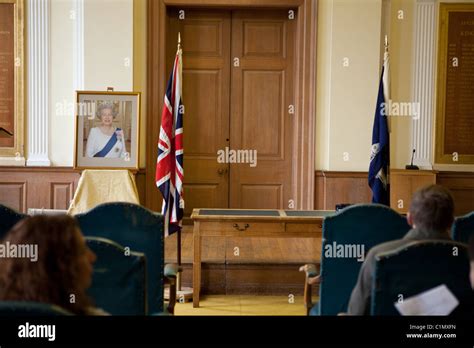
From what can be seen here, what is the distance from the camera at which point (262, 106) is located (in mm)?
7004

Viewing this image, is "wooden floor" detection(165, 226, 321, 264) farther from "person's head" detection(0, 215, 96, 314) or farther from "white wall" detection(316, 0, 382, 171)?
"person's head" detection(0, 215, 96, 314)

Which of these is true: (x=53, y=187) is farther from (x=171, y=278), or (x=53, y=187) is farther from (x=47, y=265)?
(x=47, y=265)

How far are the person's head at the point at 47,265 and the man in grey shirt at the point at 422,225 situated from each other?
1031mm

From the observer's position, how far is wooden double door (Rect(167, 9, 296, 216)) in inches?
272

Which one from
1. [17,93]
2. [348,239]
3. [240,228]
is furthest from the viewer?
[17,93]

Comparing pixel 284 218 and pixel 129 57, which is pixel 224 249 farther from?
pixel 129 57

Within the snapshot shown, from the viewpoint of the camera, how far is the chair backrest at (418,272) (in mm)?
2129

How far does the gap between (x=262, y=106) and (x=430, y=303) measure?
16.2 feet

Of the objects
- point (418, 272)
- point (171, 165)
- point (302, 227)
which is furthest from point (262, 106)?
point (418, 272)

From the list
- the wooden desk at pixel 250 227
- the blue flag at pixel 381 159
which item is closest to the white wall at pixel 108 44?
the wooden desk at pixel 250 227

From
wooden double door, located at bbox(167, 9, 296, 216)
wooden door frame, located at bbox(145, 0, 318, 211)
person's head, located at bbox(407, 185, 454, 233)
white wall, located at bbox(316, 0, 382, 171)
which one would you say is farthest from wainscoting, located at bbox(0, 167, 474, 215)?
person's head, located at bbox(407, 185, 454, 233)

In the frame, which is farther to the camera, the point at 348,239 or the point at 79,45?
the point at 79,45

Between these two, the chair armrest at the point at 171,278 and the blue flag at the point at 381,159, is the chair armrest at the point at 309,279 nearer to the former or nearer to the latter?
the chair armrest at the point at 171,278

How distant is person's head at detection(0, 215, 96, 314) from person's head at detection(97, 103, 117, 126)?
4.42m
